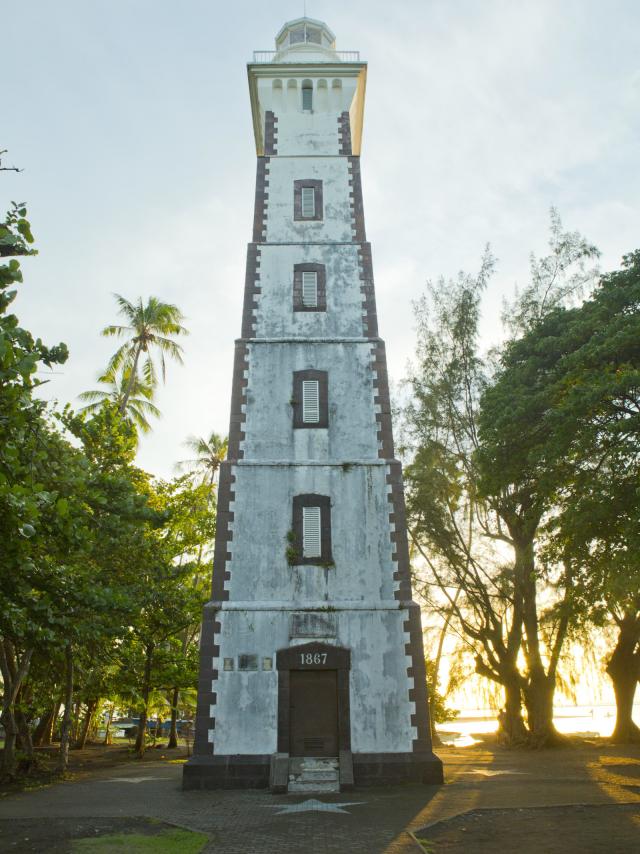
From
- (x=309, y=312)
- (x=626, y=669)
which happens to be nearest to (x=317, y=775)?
(x=309, y=312)

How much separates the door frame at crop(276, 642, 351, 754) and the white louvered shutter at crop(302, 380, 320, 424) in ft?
19.0

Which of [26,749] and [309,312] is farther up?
[309,312]

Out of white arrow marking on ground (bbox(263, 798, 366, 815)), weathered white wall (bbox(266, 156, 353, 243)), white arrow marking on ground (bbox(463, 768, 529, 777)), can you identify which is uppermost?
weathered white wall (bbox(266, 156, 353, 243))

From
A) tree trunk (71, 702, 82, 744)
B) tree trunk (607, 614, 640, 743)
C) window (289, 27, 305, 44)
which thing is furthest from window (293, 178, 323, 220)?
tree trunk (71, 702, 82, 744)

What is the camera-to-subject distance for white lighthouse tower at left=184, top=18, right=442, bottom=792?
1419 centimetres

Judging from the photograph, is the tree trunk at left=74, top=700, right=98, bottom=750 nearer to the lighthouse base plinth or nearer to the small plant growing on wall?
the lighthouse base plinth

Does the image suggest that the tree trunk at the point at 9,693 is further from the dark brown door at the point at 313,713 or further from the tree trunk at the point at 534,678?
the tree trunk at the point at 534,678

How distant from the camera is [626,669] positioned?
2483cm

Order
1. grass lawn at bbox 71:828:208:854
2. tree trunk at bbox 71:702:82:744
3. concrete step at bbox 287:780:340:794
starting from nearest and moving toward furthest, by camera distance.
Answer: grass lawn at bbox 71:828:208:854
concrete step at bbox 287:780:340:794
tree trunk at bbox 71:702:82:744

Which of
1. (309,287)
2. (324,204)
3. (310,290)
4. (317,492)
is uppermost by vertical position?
(324,204)

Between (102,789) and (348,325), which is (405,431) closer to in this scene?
(348,325)

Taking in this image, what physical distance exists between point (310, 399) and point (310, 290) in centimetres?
370

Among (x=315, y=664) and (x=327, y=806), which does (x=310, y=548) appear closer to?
(x=315, y=664)

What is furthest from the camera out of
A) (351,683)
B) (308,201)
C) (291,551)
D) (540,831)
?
(308,201)
